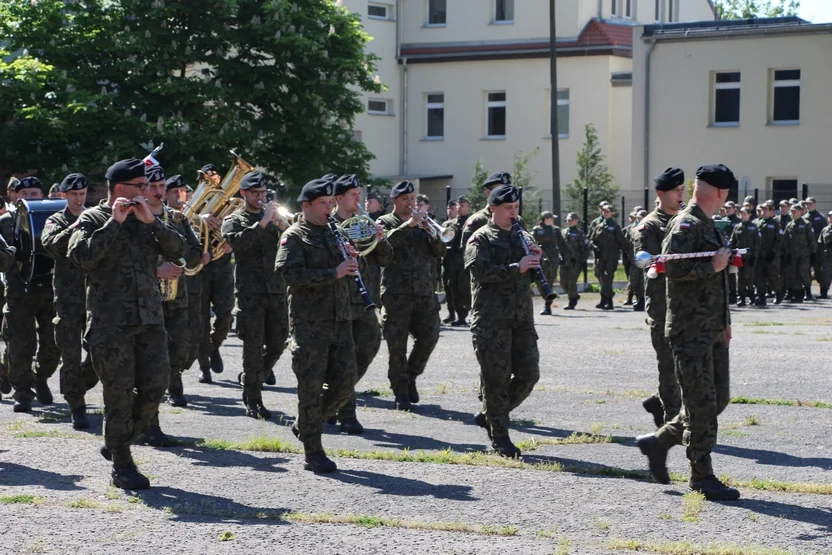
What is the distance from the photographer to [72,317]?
11.6m

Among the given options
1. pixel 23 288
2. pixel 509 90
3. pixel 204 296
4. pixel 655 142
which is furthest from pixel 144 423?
pixel 509 90

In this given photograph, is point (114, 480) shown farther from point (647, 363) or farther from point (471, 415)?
point (647, 363)

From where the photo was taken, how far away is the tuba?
482 inches

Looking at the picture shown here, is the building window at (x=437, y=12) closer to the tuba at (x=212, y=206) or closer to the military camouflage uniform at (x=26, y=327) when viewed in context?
the tuba at (x=212, y=206)

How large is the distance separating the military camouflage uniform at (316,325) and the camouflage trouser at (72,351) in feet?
8.38

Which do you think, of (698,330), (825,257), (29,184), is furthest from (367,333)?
(825,257)

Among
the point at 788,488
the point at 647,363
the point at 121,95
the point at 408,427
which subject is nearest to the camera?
the point at 788,488

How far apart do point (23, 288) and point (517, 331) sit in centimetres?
481

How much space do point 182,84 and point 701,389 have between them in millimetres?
22194

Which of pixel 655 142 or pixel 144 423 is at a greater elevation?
pixel 655 142

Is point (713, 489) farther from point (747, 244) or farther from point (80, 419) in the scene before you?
point (747, 244)

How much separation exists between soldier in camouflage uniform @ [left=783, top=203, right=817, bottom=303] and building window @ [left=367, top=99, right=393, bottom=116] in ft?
77.1

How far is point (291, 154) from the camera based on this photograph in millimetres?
31219

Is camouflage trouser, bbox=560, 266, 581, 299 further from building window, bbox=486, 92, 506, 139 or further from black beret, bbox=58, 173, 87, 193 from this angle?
building window, bbox=486, 92, 506, 139
